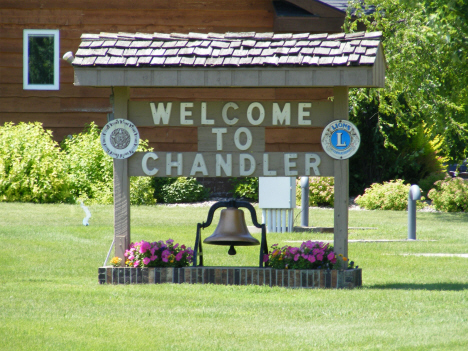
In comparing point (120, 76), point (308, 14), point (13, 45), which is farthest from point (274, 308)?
point (13, 45)

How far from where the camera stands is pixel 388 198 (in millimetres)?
16531

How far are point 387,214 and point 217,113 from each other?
8.88 m

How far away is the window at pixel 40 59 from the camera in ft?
55.7

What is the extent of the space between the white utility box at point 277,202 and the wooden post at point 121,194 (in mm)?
4784

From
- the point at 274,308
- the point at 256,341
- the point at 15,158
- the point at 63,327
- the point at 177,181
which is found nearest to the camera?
the point at 256,341

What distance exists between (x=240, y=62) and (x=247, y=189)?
10141 mm

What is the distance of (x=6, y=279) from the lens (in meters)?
7.44

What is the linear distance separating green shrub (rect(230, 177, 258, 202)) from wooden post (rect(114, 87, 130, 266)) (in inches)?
376

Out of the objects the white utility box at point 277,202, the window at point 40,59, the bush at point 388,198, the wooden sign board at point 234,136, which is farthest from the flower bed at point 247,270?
the window at point 40,59

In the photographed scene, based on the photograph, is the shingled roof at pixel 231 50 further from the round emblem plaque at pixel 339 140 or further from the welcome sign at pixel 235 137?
the round emblem plaque at pixel 339 140

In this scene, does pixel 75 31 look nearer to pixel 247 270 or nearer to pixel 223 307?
pixel 247 270

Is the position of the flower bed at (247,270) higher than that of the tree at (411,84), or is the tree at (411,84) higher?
the tree at (411,84)

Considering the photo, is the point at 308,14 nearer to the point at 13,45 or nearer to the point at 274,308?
the point at 13,45

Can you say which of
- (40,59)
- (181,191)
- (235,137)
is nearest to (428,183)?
(181,191)
